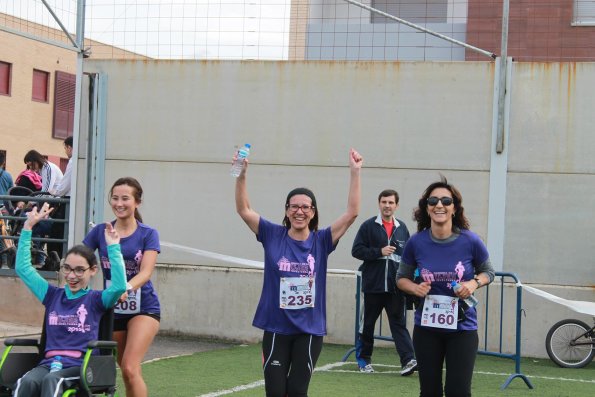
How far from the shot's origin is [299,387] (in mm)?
6621

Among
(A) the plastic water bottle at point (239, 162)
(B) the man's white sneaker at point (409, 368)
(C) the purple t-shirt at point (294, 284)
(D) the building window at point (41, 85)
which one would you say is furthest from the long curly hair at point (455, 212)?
(D) the building window at point (41, 85)

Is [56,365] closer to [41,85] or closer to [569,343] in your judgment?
[569,343]

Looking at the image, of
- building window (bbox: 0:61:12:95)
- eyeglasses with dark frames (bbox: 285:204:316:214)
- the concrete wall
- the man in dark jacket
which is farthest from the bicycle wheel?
building window (bbox: 0:61:12:95)

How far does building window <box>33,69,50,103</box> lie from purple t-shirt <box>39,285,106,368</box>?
40.1 metres

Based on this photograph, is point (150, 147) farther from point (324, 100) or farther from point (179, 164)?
point (324, 100)

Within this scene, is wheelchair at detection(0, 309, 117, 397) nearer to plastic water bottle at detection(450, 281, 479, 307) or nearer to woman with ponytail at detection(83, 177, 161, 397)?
woman with ponytail at detection(83, 177, 161, 397)

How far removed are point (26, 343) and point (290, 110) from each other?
7580mm

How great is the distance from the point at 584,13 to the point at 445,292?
8.79 meters

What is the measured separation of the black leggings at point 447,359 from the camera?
21.6 feet

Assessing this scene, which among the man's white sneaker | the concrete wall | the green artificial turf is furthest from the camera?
the concrete wall

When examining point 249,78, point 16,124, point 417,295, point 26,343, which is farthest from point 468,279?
point 16,124

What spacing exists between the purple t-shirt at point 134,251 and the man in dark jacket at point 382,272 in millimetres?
4053

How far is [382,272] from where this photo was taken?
36.4ft

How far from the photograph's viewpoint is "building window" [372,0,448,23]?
637 inches
